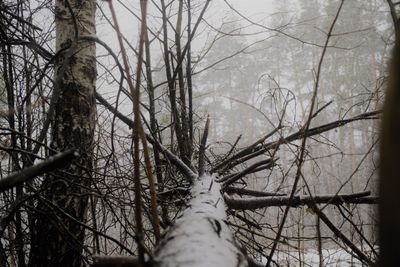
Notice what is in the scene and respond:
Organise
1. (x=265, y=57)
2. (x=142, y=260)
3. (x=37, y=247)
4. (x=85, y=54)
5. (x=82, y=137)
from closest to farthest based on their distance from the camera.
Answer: (x=142, y=260) → (x=37, y=247) → (x=82, y=137) → (x=85, y=54) → (x=265, y=57)

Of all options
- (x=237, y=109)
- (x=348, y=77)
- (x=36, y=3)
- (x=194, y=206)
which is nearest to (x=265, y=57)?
(x=237, y=109)

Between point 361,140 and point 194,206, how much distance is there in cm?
2402

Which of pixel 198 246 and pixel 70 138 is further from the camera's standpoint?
pixel 70 138

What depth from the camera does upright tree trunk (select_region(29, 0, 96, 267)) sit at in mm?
1864

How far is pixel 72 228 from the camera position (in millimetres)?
2008

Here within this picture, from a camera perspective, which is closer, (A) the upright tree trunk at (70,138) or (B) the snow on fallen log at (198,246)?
(B) the snow on fallen log at (198,246)

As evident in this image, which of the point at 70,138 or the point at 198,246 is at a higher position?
the point at 70,138

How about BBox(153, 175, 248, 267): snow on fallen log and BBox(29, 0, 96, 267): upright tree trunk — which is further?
BBox(29, 0, 96, 267): upright tree trunk

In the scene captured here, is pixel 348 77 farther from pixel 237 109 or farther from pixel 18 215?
pixel 18 215

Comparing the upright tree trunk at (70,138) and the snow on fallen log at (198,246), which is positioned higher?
the upright tree trunk at (70,138)

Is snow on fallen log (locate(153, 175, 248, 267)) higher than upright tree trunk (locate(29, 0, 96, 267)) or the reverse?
the reverse

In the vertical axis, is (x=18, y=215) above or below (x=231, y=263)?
above

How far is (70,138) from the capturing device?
2178 mm

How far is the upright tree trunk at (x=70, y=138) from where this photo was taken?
186 centimetres
